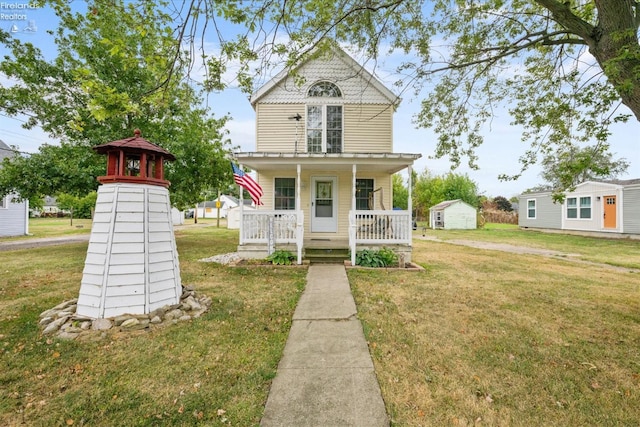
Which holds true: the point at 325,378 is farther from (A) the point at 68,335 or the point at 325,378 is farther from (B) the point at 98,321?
(A) the point at 68,335

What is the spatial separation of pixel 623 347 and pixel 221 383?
5.03 meters

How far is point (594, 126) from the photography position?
4.45 m

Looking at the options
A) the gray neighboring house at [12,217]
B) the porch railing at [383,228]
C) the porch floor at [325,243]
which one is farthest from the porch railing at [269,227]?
the gray neighboring house at [12,217]

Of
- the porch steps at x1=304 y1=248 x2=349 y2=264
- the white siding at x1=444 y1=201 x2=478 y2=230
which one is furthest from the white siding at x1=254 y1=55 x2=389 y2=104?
A: the white siding at x1=444 y1=201 x2=478 y2=230

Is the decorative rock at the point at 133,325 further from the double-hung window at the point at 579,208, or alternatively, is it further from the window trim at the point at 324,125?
the double-hung window at the point at 579,208

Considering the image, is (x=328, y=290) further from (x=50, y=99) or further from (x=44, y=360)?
(x=50, y=99)

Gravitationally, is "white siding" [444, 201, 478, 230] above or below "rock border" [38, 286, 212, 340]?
above

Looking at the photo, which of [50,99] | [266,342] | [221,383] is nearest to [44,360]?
[221,383]

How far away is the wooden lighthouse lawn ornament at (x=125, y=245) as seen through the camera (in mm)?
3963

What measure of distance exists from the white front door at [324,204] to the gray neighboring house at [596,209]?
520 inches

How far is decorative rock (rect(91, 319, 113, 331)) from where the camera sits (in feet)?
12.5

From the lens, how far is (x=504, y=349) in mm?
3508

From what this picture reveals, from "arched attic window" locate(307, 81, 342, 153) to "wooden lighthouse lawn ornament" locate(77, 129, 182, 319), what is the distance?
6.66 meters

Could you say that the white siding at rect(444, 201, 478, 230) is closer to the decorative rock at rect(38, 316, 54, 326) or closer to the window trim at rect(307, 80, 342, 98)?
the window trim at rect(307, 80, 342, 98)
